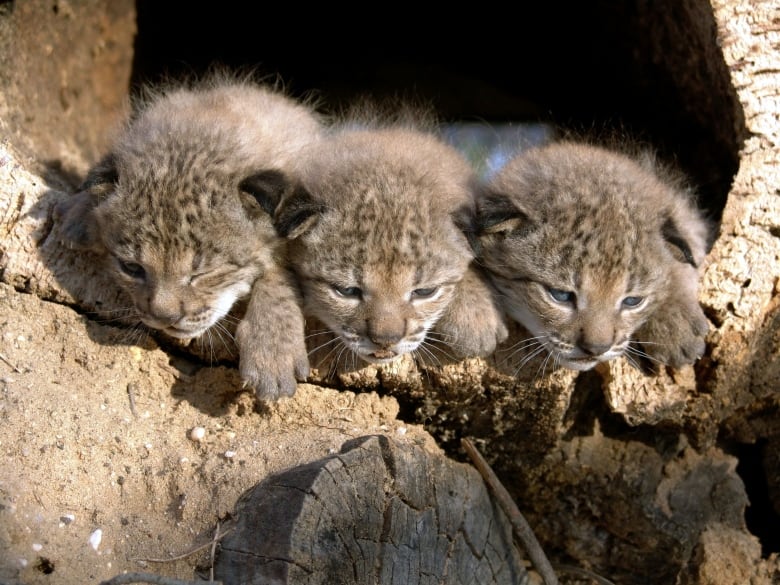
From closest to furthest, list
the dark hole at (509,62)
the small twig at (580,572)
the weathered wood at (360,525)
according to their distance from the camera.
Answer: the weathered wood at (360,525) < the small twig at (580,572) < the dark hole at (509,62)

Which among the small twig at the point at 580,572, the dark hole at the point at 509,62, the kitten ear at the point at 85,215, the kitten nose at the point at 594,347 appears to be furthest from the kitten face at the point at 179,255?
the dark hole at the point at 509,62

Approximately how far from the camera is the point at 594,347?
3.44m

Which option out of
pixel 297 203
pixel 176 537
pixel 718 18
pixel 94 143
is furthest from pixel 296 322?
pixel 94 143

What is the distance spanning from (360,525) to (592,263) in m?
1.46

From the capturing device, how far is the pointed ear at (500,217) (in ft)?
11.5

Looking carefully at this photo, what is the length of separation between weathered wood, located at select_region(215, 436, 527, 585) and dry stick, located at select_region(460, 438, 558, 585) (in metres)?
0.30

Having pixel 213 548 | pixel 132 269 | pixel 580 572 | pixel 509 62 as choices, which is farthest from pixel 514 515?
pixel 509 62

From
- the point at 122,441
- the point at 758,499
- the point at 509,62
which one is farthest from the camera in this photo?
the point at 509,62

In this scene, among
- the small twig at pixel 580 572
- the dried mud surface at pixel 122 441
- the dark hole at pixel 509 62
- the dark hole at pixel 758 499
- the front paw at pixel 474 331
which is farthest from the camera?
the dark hole at pixel 509 62

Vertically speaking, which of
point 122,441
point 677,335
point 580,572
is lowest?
point 580,572

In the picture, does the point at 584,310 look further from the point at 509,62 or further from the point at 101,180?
the point at 509,62

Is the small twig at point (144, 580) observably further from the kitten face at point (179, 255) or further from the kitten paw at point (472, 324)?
the kitten paw at point (472, 324)

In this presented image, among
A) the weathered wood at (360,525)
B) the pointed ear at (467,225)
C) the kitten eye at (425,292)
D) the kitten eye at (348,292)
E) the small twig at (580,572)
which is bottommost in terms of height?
the small twig at (580,572)

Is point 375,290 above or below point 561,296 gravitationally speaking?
below
